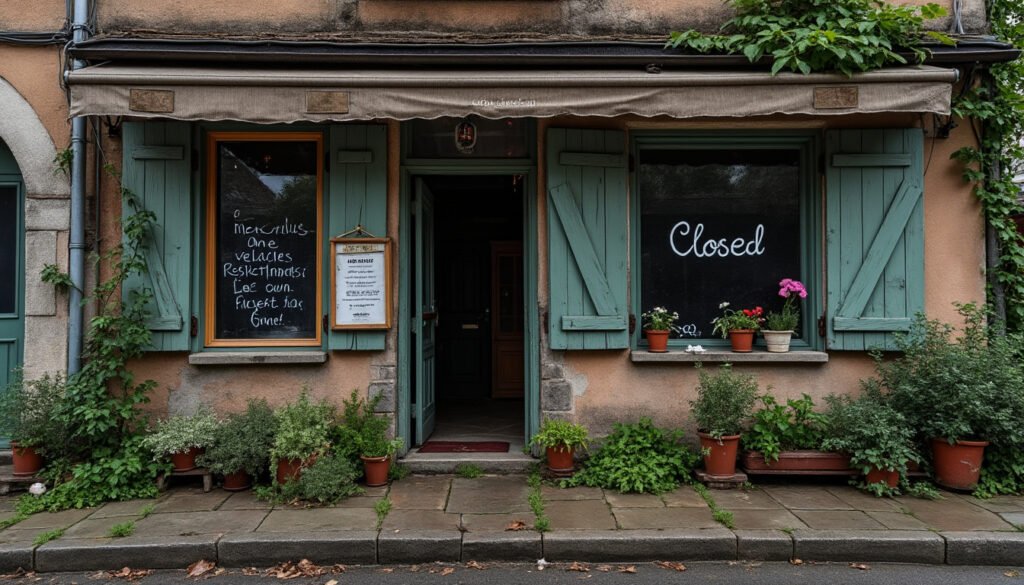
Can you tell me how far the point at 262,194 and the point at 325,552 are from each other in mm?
3230

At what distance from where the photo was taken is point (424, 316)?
6125mm

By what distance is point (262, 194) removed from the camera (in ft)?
18.2

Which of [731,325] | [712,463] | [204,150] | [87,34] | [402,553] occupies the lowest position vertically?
[402,553]

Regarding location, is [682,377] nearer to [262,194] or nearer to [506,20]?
[506,20]

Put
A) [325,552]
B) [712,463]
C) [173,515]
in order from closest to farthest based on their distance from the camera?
[325,552] → [173,515] → [712,463]

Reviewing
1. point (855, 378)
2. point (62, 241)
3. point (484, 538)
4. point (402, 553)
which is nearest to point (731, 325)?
point (855, 378)

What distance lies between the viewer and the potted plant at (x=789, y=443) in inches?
193

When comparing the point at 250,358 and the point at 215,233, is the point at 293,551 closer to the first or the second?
the point at 250,358

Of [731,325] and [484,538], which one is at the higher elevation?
[731,325]

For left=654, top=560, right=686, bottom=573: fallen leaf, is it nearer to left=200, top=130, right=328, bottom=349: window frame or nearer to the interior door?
the interior door

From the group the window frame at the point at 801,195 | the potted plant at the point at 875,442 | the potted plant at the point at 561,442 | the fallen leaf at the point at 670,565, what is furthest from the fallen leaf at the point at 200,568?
the potted plant at the point at 875,442

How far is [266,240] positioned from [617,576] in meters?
4.04

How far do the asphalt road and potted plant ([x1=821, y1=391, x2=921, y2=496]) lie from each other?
0.93m

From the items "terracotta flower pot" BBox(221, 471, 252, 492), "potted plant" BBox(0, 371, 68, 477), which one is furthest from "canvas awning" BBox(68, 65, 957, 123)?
"terracotta flower pot" BBox(221, 471, 252, 492)
